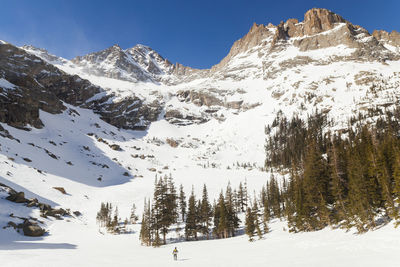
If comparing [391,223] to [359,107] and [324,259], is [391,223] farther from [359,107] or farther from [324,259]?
[359,107]

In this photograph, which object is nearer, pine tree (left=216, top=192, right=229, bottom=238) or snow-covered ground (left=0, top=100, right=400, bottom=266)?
snow-covered ground (left=0, top=100, right=400, bottom=266)

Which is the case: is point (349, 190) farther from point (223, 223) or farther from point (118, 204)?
point (118, 204)

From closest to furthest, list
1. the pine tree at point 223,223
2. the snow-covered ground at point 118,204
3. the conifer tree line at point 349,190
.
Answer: the snow-covered ground at point 118,204 < the conifer tree line at point 349,190 < the pine tree at point 223,223

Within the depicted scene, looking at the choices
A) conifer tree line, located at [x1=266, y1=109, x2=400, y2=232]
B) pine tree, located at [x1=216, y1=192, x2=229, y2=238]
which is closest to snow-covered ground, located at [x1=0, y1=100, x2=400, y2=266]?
conifer tree line, located at [x1=266, y1=109, x2=400, y2=232]

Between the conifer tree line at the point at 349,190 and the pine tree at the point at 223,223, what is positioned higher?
the conifer tree line at the point at 349,190

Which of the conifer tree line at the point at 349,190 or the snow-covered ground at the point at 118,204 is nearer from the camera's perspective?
the snow-covered ground at the point at 118,204

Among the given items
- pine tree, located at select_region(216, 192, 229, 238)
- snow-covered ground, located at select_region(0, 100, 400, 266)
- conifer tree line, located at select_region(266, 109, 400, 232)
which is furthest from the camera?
pine tree, located at select_region(216, 192, 229, 238)

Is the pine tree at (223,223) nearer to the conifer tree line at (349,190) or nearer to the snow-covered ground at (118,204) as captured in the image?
the snow-covered ground at (118,204)

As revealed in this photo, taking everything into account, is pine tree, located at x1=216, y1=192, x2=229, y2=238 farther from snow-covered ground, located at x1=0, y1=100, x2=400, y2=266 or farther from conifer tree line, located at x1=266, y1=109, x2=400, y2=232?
conifer tree line, located at x1=266, y1=109, x2=400, y2=232

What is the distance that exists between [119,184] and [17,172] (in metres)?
40.7

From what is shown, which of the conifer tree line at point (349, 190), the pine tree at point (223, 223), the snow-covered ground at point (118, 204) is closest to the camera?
the snow-covered ground at point (118, 204)

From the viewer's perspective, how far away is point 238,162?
16275 centimetres

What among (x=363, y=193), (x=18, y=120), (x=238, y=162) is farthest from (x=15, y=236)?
(x=238, y=162)

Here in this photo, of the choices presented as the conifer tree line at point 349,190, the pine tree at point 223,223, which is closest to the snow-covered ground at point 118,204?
the conifer tree line at point 349,190
